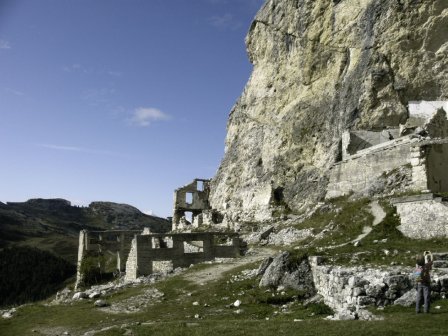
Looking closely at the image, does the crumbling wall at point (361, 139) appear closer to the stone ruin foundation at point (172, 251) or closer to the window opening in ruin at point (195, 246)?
the stone ruin foundation at point (172, 251)

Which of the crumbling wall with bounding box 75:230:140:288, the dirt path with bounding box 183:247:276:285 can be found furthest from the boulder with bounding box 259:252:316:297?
the crumbling wall with bounding box 75:230:140:288

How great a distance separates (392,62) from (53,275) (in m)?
71.7

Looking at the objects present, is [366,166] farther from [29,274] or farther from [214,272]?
[29,274]

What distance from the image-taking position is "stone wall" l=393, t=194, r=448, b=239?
23.3 metres

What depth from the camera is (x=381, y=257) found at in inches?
783

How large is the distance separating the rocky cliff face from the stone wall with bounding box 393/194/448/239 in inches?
1044

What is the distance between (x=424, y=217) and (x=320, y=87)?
42286 mm

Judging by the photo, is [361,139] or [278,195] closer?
[361,139]

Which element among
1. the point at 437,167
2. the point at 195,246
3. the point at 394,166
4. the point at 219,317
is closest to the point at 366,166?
the point at 394,166

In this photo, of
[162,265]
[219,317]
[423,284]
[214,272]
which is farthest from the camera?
[162,265]

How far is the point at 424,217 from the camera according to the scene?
24281 millimetres

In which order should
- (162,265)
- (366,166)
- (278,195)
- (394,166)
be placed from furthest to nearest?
1. (278,195)
2. (366,166)
3. (394,166)
4. (162,265)

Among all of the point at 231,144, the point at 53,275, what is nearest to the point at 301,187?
the point at 231,144

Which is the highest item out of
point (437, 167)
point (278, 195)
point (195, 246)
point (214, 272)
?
point (278, 195)
